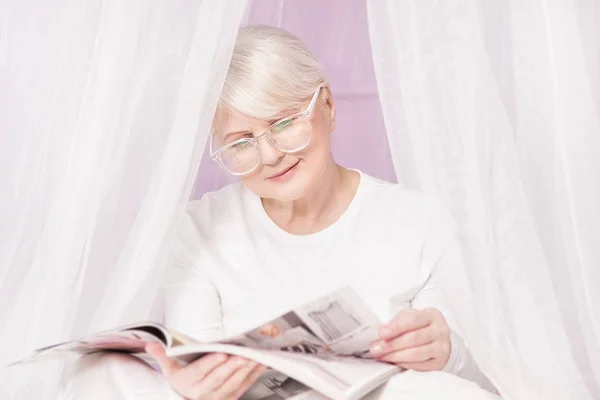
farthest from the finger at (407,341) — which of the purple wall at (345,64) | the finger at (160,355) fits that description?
the purple wall at (345,64)

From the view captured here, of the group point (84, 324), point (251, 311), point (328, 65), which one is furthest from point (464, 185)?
point (328, 65)

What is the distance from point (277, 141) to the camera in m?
1.45

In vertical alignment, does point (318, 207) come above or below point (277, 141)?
below

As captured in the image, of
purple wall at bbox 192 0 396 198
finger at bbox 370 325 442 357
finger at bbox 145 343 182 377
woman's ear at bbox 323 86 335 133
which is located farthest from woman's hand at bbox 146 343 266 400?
purple wall at bbox 192 0 396 198

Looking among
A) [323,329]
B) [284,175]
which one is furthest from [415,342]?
[284,175]

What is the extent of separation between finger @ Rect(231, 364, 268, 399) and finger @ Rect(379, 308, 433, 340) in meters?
0.19

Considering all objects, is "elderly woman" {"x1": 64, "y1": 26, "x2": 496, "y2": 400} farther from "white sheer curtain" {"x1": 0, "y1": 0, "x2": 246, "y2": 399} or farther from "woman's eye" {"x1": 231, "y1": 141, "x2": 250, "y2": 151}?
"white sheer curtain" {"x1": 0, "y1": 0, "x2": 246, "y2": 399}

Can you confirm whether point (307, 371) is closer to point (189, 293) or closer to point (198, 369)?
point (198, 369)

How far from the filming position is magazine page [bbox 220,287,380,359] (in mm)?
1109

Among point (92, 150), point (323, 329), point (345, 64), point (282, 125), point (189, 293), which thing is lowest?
point (189, 293)

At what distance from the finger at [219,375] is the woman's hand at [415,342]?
213mm

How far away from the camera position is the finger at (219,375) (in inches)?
43.9

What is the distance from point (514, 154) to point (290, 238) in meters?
0.53

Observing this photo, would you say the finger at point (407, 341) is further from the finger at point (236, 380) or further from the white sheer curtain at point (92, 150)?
the white sheer curtain at point (92, 150)
